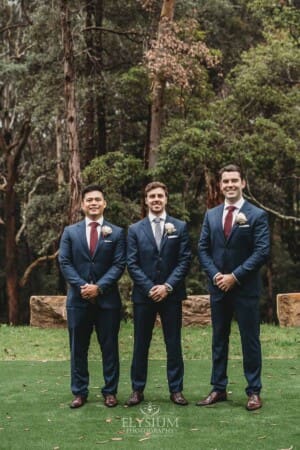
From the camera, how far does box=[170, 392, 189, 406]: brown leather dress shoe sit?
5630mm

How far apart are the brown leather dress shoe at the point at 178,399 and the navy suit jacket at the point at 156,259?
0.82 metres

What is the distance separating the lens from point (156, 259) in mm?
5676

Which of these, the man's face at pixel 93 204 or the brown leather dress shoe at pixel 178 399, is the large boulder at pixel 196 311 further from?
the man's face at pixel 93 204

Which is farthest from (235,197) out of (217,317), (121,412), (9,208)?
(9,208)

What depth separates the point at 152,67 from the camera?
12625 millimetres

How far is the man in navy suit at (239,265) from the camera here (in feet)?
17.8

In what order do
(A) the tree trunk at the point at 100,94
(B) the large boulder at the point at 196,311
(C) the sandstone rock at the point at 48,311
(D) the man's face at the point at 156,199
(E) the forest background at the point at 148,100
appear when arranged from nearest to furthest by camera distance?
(D) the man's face at the point at 156,199, (B) the large boulder at the point at 196,311, (C) the sandstone rock at the point at 48,311, (E) the forest background at the point at 148,100, (A) the tree trunk at the point at 100,94

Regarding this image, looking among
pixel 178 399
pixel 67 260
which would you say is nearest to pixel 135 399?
pixel 178 399

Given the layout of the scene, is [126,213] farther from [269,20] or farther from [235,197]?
[235,197]

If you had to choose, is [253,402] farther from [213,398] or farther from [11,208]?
[11,208]

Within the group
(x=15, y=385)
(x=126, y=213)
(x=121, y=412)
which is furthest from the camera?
(x=126, y=213)

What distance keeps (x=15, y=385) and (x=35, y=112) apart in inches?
407

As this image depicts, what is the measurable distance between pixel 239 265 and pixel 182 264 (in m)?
0.50

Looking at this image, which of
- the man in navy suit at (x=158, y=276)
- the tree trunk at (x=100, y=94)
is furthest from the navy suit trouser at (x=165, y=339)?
the tree trunk at (x=100, y=94)
